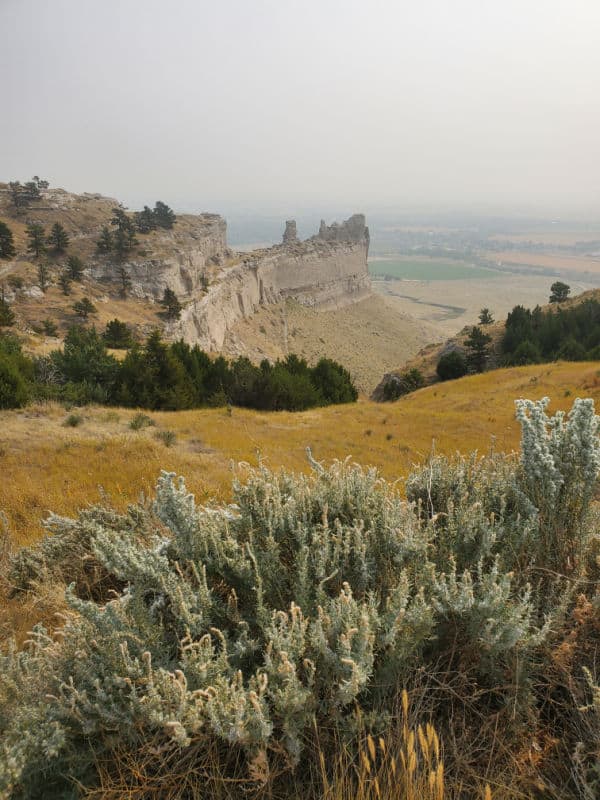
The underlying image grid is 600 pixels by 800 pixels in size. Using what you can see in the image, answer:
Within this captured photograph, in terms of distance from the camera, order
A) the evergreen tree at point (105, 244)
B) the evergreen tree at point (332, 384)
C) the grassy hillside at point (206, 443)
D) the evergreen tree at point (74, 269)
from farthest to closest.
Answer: the evergreen tree at point (105, 244), the evergreen tree at point (74, 269), the evergreen tree at point (332, 384), the grassy hillside at point (206, 443)

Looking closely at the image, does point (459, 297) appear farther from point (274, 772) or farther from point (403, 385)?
point (274, 772)

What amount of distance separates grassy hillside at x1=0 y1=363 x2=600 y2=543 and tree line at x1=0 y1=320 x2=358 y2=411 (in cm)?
243

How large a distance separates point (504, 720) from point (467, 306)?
15166 cm

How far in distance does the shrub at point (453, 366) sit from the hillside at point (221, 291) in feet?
74.8

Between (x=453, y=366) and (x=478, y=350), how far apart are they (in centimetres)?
334

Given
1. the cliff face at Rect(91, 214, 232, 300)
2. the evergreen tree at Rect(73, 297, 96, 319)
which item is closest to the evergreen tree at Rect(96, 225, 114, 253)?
the cliff face at Rect(91, 214, 232, 300)

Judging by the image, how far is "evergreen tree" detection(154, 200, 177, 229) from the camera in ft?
230

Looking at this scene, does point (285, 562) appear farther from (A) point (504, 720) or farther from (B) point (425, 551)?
(A) point (504, 720)

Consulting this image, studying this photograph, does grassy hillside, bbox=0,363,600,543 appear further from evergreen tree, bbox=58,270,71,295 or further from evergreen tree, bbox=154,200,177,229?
evergreen tree, bbox=154,200,177,229

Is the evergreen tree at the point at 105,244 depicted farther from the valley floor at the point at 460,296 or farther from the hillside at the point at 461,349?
the valley floor at the point at 460,296

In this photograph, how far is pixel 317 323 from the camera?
8031 centimetres

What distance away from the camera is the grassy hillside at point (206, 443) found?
7113 mm

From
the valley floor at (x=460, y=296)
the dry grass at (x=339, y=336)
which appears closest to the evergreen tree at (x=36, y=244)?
the dry grass at (x=339, y=336)

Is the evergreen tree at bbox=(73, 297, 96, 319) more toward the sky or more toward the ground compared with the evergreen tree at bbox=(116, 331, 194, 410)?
more toward the sky
